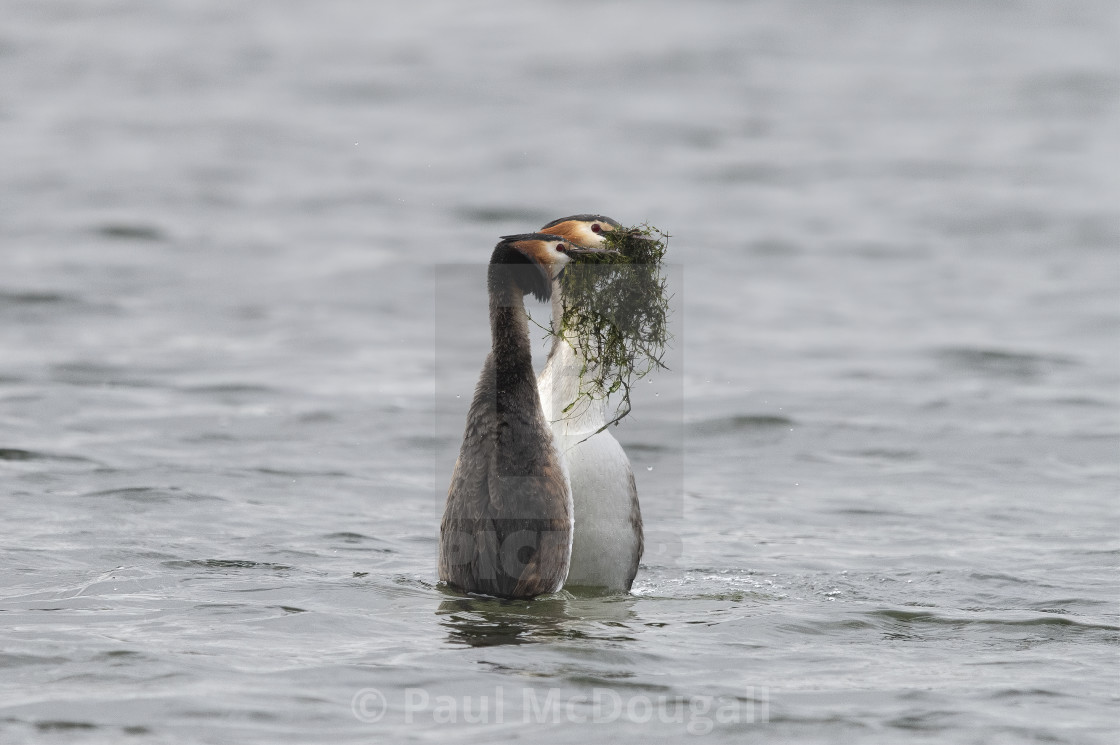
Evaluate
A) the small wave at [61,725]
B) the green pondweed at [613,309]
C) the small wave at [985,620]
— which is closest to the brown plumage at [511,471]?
the green pondweed at [613,309]

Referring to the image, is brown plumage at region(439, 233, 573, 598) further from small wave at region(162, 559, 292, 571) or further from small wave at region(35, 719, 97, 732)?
small wave at region(35, 719, 97, 732)

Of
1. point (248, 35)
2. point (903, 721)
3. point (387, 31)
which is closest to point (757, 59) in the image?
Result: point (387, 31)

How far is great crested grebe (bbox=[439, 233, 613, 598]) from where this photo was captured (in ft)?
26.4

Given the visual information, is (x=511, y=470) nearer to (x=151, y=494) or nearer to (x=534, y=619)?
(x=534, y=619)

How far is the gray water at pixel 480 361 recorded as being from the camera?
290 inches

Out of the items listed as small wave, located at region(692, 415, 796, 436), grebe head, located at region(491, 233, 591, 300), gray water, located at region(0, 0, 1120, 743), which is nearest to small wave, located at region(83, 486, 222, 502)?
gray water, located at region(0, 0, 1120, 743)

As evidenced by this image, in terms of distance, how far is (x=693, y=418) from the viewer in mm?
14984

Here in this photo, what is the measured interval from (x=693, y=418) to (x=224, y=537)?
5.96 metres

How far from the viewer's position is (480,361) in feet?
47.9

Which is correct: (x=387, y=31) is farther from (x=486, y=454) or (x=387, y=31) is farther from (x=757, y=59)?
(x=486, y=454)

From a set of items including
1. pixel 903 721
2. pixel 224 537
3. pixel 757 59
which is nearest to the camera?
pixel 903 721

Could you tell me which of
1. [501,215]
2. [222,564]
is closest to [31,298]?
[501,215]

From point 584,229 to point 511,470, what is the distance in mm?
1462

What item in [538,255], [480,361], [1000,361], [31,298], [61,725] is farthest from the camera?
[31,298]
